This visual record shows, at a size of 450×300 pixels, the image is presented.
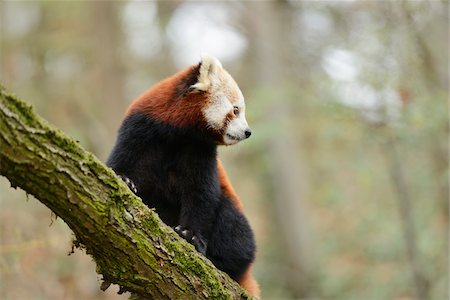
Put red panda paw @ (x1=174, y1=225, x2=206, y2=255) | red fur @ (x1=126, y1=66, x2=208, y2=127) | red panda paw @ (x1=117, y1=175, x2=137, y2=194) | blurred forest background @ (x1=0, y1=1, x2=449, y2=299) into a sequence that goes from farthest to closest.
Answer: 1. blurred forest background @ (x1=0, y1=1, x2=449, y2=299)
2. red fur @ (x1=126, y1=66, x2=208, y2=127)
3. red panda paw @ (x1=174, y1=225, x2=206, y2=255)
4. red panda paw @ (x1=117, y1=175, x2=137, y2=194)

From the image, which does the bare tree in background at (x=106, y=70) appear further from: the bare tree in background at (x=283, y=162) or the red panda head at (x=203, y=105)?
the red panda head at (x=203, y=105)

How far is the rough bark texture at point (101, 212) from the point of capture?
8.06ft

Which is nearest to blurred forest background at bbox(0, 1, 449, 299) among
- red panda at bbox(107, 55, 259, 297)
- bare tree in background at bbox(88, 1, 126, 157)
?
bare tree in background at bbox(88, 1, 126, 157)

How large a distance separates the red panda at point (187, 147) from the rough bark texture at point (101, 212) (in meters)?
0.62

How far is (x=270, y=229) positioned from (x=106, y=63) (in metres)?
5.17

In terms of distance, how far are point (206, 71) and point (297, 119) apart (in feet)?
34.0

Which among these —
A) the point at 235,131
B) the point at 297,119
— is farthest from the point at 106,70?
the point at 235,131

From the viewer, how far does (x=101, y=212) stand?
2.76 metres

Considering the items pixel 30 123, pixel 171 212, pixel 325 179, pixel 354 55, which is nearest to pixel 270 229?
pixel 325 179

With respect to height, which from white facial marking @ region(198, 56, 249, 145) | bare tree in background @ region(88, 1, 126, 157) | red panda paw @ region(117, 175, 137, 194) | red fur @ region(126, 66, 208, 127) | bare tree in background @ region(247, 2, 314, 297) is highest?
bare tree in background @ region(247, 2, 314, 297)

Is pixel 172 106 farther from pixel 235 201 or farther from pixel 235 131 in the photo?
pixel 235 201

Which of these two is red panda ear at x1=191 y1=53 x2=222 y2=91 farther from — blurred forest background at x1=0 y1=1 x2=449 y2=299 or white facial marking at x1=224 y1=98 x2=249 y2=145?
blurred forest background at x1=0 y1=1 x2=449 y2=299

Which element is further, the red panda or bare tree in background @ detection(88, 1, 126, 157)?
bare tree in background @ detection(88, 1, 126, 157)

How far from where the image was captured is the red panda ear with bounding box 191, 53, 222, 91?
157 inches
